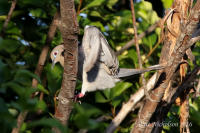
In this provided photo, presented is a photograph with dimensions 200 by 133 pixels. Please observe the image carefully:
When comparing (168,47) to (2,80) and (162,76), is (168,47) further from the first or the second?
(2,80)

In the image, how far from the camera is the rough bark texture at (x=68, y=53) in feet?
6.98

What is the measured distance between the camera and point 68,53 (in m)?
2.37

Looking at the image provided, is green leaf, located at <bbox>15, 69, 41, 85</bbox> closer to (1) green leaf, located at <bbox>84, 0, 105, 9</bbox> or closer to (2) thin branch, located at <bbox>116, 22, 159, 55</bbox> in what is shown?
(1) green leaf, located at <bbox>84, 0, 105, 9</bbox>

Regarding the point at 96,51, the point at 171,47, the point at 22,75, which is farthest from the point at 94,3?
the point at 22,75

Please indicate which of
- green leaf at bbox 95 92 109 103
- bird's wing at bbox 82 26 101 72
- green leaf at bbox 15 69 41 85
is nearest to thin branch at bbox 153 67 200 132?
green leaf at bbox 95 92 109 103

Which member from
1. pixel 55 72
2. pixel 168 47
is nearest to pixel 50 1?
pixel 55 72

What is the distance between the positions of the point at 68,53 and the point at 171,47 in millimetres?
1308

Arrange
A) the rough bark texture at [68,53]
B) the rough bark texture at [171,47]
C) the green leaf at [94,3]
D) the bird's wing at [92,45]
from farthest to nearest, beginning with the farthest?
1. the green leaf at [94,3]
2. the bird's wing at [92,45]
3. the rough bark texture at [171,47]
4. the rough bark texture at [68,53]

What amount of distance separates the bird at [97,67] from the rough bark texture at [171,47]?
0.65ft

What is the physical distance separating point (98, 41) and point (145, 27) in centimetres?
140

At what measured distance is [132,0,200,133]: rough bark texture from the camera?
8.84 ft

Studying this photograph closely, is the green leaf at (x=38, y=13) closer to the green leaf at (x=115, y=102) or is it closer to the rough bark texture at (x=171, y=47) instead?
the green leaf at (x=115, y=102)

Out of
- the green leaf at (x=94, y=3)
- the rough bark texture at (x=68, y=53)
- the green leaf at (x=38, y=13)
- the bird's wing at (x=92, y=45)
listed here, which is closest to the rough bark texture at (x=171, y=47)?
the bird's wing at (x=92, y=45)

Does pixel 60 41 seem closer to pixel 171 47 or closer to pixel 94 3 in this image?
pixel 94 3
